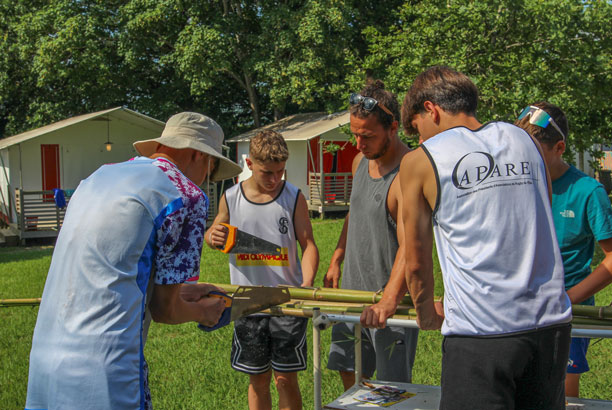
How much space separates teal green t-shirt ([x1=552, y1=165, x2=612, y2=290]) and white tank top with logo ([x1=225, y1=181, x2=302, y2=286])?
Answer: 167 cm

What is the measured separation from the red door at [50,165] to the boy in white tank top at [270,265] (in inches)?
767

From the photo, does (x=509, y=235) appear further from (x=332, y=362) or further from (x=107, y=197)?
(x=332, y=362)

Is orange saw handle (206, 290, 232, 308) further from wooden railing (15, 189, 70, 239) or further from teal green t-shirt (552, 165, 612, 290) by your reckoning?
wooden railing (15, 189, 70, 239)

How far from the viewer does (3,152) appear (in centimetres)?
2188

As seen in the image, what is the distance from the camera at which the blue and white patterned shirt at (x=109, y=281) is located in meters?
2.26

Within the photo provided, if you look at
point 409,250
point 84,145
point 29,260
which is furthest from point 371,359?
point 84,145

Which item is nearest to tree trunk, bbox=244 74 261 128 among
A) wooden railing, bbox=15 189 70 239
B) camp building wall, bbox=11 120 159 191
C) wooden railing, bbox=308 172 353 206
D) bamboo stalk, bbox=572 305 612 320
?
wooden railing, bbox=308 172 353 206

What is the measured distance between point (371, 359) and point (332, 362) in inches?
9.6

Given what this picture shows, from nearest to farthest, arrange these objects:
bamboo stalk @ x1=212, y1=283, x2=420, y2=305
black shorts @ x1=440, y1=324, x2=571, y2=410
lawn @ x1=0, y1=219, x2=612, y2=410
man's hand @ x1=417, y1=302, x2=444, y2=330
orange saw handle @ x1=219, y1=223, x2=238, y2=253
Result: 1. black shorts @ x1=440, y1=324, x2=571, y2=410
2. man's hand @ x1=417, y1=302, x2=444, y2=330
3. bamboo stalk @ x1=212, y1=283, x2=420, y2=305
4. orange saw handle @ x1=219, y1=223, x2=238, y2=253
5. lawn @ x1=0, y1=219, x2=612, y2=410

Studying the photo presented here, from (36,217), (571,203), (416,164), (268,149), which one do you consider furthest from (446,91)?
(36,217)

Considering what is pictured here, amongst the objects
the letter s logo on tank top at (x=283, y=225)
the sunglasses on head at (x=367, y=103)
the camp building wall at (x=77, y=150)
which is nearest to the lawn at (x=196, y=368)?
the letter s logo on tank top at (x=283, y=225)

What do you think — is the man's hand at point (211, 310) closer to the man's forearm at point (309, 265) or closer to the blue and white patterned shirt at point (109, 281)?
the blue and white patterned shirt at point (109, 281)

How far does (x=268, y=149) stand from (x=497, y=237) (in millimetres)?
2096

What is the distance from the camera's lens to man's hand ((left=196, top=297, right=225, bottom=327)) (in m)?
2.70
